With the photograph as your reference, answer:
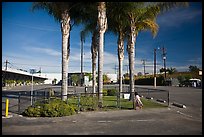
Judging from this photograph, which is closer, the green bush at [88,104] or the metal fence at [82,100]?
the green bush at [88,104]

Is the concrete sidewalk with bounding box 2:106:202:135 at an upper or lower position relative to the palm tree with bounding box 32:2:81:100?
lower

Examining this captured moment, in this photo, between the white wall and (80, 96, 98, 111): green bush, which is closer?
(80, 96, 98, 111): green bush

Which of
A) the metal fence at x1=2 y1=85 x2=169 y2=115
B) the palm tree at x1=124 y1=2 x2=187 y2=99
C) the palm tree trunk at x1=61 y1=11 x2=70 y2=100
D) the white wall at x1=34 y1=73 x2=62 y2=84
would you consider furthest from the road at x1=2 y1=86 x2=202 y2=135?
the white wall at x1=34 y1=73 x2=62 y2=84

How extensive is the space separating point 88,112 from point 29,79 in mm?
102695

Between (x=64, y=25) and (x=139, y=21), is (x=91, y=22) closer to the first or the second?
(x=139, y=21)

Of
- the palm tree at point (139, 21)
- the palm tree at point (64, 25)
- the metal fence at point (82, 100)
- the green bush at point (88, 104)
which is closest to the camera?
the green bush at point (88, 104)

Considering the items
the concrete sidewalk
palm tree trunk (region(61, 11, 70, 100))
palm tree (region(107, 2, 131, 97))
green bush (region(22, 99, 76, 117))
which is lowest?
the concrete sidewalk

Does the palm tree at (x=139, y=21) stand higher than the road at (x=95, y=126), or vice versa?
the palm tree at (x=139, y=21)

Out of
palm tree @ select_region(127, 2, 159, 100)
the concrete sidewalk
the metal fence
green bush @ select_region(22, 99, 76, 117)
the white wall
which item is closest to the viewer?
the concrete sidewalk

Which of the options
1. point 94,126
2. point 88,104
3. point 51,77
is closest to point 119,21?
point 88,104

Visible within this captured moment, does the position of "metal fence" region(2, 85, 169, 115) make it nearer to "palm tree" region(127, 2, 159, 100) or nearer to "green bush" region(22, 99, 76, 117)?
"green bush" region(22, 99, 76, 117)

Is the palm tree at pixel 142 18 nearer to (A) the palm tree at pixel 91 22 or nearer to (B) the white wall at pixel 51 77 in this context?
(A) the palm tree at pixel 91 22

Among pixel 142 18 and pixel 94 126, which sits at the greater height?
pixel 142 18

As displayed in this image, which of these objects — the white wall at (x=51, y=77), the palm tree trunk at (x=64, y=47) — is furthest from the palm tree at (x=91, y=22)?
the white wall at (x=51, y=77)
